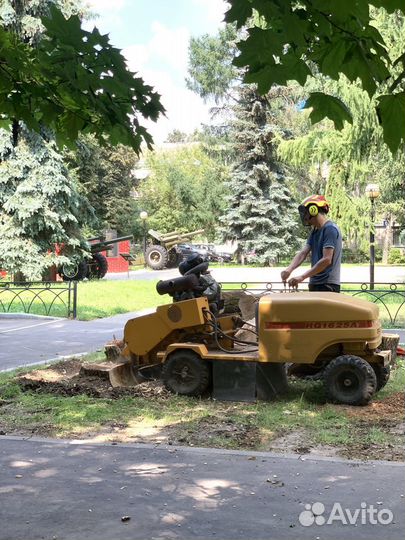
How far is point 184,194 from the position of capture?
5416 cm

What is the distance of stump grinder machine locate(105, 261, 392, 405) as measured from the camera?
621cm

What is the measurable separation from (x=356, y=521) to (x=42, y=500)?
185 centimetres

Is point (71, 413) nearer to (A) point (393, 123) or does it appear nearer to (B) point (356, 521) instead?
(B) point (356, 521)

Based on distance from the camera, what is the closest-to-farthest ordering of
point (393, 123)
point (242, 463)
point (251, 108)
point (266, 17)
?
1. point (393, 123)
2. point (266, 17)
3. point (242, 463)
4. point (251, 108)

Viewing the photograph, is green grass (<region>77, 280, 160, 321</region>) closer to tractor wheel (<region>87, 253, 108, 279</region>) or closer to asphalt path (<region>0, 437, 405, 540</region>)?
tractor wheel (<region>87, 253, 108, 279</region>)

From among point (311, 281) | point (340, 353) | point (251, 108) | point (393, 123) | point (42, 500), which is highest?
point (251, 108)

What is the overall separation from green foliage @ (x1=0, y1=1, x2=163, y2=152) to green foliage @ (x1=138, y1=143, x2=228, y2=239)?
158ft

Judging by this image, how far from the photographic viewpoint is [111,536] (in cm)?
356

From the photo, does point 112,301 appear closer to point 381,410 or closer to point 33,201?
point 33,201

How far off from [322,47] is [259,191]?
38.3 meters

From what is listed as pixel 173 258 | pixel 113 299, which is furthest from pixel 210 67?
pixel 113 299

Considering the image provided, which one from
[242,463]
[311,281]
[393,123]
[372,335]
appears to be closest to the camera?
[393,123]

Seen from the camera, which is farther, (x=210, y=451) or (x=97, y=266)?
(x=97, y=266)

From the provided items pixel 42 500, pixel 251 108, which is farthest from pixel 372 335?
pixel 251 108
